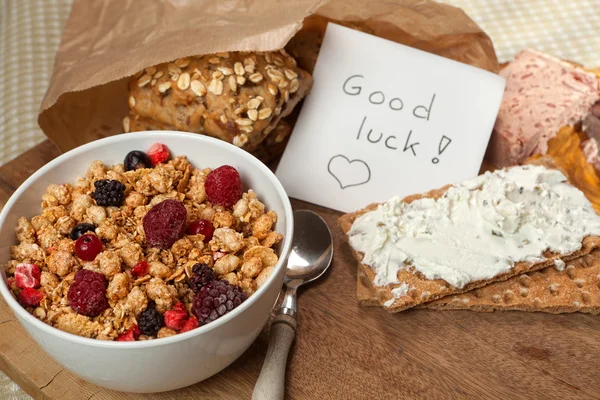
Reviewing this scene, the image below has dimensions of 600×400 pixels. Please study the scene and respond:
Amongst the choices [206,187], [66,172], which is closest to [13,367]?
[66,172]

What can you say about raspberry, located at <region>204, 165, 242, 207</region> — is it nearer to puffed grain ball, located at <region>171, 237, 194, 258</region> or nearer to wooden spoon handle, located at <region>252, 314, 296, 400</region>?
puffed grain ball, located at <region>171, 237, 194, 258</region>

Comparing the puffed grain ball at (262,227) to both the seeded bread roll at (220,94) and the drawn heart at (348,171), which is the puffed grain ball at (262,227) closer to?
the seeded bread roll at (220,94)

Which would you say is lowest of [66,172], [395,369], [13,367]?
[13,367]

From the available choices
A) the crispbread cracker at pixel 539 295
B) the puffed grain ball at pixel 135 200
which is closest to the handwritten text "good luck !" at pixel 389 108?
the crispbread cracker at pixel 539 295

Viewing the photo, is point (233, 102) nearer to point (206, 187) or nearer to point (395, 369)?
point (206, 187)

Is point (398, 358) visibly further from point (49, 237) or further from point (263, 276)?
point (49, 237)
